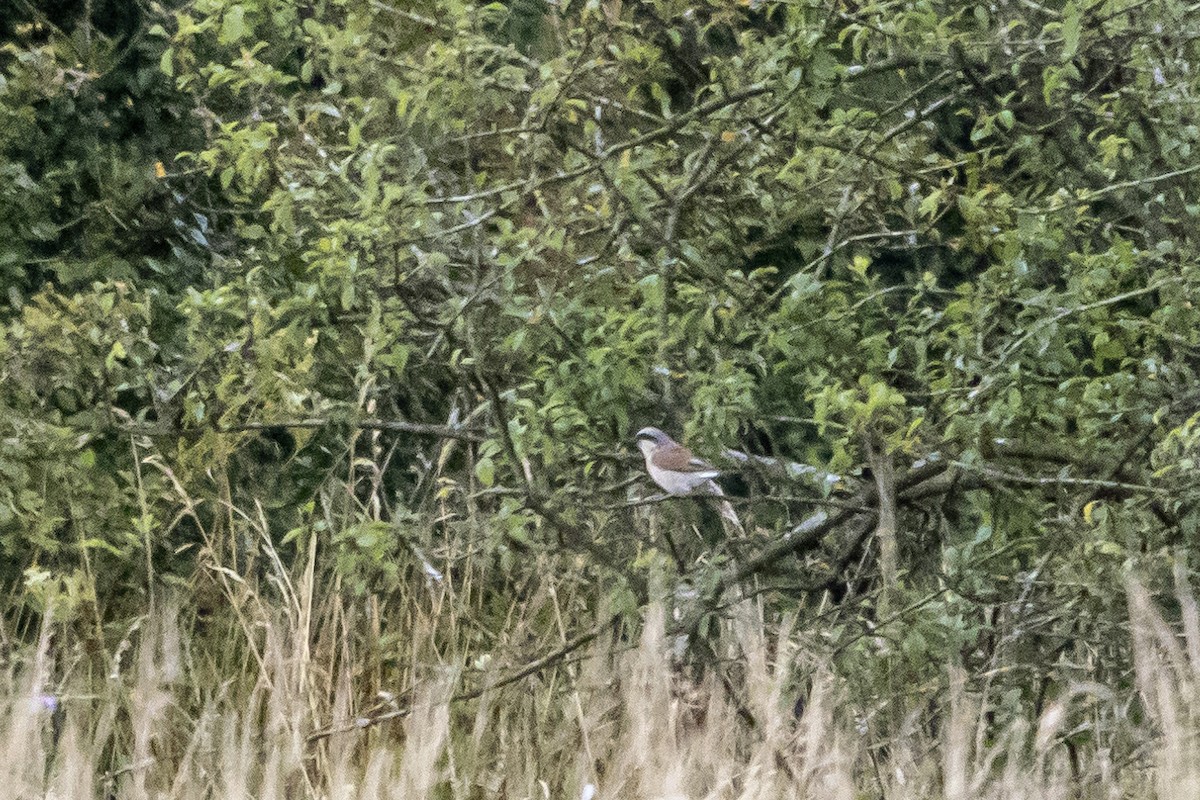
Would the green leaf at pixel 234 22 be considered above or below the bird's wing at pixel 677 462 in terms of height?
above

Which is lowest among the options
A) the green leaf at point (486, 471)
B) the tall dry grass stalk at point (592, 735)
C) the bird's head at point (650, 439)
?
the tall dry grass stalk at point (592, 735)

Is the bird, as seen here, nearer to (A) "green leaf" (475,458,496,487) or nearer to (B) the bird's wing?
(B) the bird's wing

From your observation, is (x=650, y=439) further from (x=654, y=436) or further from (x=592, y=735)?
(x=592, y=735)

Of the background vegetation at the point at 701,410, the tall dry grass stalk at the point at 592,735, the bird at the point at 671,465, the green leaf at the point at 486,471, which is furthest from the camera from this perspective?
the bird at the point at 671,465

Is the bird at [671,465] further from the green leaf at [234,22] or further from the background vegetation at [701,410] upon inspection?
the green leaf at [234,22]

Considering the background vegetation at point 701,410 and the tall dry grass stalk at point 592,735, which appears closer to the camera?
the tall dry grass stalk at point 592,735

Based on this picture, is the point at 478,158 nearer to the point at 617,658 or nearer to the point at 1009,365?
the point at 617,658

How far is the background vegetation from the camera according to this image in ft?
13.7

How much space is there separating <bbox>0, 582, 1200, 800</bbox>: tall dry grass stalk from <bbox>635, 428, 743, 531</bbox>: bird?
16.3 inches

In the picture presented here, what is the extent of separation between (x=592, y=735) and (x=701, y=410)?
852mm

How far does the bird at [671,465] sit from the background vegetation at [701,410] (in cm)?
7

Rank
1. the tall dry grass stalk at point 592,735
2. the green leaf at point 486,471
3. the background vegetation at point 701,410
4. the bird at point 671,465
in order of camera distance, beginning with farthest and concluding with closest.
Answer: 1. the bird at point 671,465
2. the green leaf at point 486,471
3. the background vegetation at point 701,410
4. the tall dry grass stalk at point 592,735

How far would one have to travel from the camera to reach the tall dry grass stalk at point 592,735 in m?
3.64

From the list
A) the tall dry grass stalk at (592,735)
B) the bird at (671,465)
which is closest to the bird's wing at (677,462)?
the bird at (671,465)
